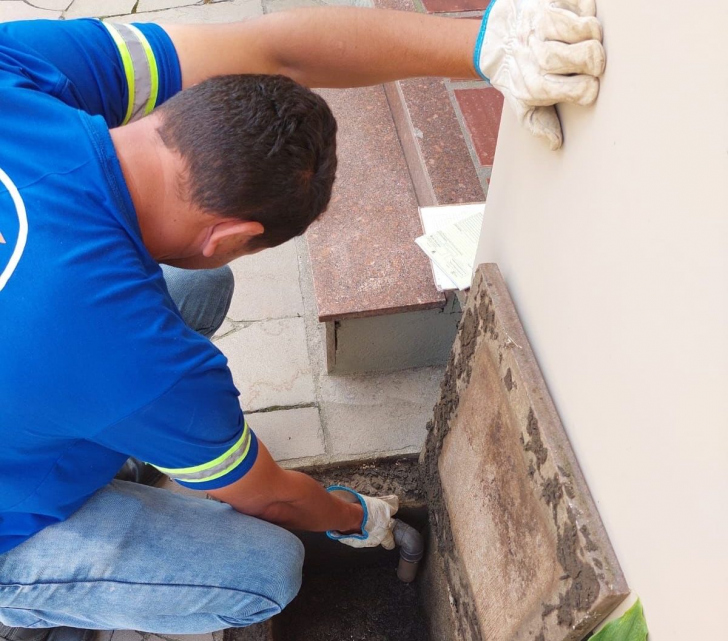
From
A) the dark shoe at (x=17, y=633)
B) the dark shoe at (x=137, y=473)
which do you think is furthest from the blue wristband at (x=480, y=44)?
the dark shoe at (x=17, y=633)

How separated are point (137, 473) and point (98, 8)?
273 centimetres

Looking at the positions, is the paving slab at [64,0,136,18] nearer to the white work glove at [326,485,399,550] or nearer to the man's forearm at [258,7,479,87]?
the man's forearm at [258,7,479,87]

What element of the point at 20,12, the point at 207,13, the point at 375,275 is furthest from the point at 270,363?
the point at 20,12

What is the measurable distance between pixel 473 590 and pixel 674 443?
82 cm

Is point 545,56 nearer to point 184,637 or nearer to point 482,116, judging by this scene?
point 482,116

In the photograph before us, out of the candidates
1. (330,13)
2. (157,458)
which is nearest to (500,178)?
(330,13)

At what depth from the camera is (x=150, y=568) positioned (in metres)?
1.35

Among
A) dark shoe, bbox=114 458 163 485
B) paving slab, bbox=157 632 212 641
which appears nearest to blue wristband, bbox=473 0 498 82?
dark shoe, bbox=114 458 163 485

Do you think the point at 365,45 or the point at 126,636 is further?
the point at 126,636

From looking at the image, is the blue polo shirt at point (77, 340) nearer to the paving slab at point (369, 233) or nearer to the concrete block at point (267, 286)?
the paving slab at point (369, 233)

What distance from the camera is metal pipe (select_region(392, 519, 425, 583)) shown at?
1829 millimetres

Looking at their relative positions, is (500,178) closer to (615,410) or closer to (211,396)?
(615,410)

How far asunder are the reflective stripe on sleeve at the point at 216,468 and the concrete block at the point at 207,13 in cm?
275

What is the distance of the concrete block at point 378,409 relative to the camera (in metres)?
2.01
